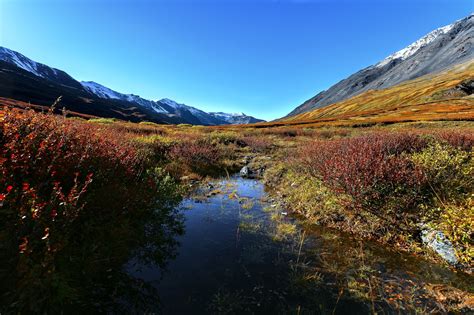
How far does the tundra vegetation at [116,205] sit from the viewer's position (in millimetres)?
2945

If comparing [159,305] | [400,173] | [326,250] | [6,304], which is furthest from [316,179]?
[6,304]

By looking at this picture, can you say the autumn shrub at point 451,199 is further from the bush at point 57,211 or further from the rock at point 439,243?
the bush at point 57,211

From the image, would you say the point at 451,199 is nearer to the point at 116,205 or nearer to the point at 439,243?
the point at 439,243

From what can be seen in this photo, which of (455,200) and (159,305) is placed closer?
(159,305)

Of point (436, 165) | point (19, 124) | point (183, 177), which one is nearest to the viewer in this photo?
point (19, 124)

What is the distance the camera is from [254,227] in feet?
23.1

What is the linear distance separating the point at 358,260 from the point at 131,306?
4724mm

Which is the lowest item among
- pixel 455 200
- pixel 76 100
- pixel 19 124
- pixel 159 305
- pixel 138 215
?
pixel 159 305

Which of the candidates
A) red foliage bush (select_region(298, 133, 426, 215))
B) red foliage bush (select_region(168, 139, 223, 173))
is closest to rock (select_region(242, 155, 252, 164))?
red foliage bush (select_region(168, 139, 223, 173))

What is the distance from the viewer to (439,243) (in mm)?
5398

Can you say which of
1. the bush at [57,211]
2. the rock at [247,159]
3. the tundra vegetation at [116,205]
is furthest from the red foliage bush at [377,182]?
the rock at [247,159]

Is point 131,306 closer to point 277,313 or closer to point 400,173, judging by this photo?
point 277,313

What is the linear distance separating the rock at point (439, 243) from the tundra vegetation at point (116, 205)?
0.11m

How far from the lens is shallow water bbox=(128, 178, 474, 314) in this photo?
13.2ft
